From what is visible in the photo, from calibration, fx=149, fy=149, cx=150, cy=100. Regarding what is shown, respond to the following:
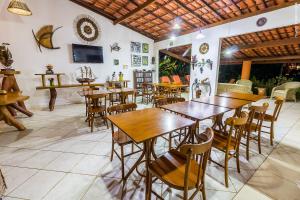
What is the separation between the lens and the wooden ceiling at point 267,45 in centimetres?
516

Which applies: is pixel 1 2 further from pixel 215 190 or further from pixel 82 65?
pixel 215 190

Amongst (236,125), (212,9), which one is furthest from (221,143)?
(212,9)

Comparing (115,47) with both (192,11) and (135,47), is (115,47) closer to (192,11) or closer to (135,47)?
(135,47)

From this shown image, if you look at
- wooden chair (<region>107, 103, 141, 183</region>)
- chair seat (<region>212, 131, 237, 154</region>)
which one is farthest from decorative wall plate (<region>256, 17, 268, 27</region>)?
wooden chair (<region>107, 103, 141, 183</region>)

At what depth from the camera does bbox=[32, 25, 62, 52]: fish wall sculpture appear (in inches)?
194

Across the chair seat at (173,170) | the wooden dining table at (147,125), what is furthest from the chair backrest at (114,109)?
the chair seat at (173,170)

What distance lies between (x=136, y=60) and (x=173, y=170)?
6.60 meters

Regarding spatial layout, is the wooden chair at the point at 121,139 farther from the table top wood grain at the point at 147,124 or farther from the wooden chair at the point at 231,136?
the wooden chair at the point at 231,136

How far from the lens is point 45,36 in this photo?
502 cm

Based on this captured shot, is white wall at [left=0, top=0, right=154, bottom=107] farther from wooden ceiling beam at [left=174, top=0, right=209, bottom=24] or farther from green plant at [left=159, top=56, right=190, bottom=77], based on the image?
green plant at [left=159, top=56, right=190, bottom=77]

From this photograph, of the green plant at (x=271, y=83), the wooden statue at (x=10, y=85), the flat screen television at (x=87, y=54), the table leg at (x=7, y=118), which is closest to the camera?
the table leg at (x=7, y=118)

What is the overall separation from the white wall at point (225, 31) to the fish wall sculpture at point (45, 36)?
15.6ft

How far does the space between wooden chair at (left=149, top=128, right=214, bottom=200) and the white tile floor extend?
0.43m

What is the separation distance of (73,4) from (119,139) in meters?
5.77
